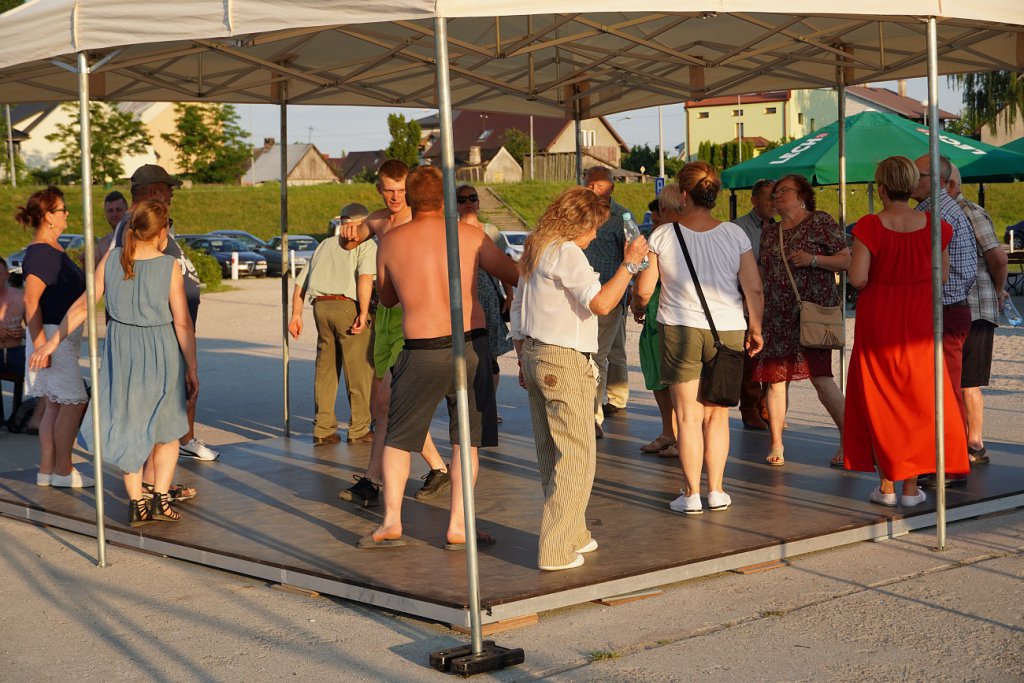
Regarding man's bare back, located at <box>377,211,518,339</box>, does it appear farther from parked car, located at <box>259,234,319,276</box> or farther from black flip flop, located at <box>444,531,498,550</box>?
parked car, located at <box>259,234,319,276</box>

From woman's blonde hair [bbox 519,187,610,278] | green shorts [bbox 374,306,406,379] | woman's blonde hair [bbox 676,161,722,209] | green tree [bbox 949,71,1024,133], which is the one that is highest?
green tree [bbox 949,71,1024,133]

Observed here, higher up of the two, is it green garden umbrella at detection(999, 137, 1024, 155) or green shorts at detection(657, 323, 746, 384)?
green garden umbrella at detection(999, 137, 1024, 155)

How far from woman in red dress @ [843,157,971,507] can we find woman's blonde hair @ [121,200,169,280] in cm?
359

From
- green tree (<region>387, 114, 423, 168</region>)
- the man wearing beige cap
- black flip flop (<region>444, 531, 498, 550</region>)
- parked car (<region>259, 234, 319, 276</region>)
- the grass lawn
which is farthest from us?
green tree (<region>387, 114, 423, 168</region>)

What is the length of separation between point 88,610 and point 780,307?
4370 mm

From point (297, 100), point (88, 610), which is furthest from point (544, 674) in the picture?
point (297, 100)

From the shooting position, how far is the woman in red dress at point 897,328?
6.58 meters

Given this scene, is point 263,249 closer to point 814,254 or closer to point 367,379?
point 367,379

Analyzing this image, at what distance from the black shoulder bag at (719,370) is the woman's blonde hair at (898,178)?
1.07m

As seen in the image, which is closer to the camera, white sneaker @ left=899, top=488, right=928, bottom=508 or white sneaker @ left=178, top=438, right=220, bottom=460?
white sneaker @ left=899, top=488, right=928, bottom=508

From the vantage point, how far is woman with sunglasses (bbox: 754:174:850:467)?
7.67 m

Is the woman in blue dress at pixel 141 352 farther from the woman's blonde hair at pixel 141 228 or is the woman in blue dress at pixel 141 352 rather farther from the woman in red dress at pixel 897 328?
the woman in red dress at pixel 897 328

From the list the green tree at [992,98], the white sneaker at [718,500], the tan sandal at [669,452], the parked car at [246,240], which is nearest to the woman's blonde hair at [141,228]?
the white sneaker at [718,500]

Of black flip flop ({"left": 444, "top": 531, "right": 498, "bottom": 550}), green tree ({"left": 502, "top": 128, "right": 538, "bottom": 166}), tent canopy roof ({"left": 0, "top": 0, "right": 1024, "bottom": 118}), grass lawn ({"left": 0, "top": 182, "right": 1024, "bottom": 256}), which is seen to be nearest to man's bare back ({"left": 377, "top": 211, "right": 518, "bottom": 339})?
black flip flop ({"left": 444, "top": 531, "right": 498, "bottom": 550})
